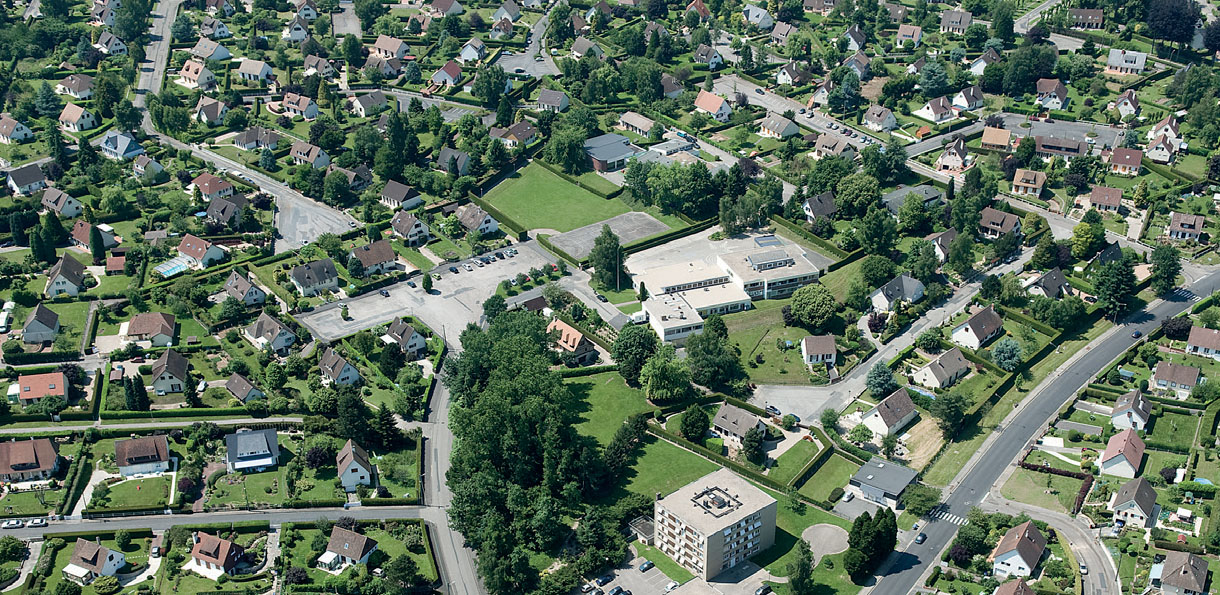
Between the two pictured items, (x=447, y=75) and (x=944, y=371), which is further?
(x=447, y=75)

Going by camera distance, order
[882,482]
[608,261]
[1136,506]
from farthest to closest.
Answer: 1. [608,261]
2. [882,482]
3. [1136,506]

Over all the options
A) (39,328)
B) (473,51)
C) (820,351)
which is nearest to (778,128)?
(473,51)

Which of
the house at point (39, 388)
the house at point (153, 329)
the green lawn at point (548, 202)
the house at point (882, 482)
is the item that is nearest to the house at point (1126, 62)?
the green lawn at point (548, 202)

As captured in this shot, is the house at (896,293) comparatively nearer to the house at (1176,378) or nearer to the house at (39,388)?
the house at (1176,378)

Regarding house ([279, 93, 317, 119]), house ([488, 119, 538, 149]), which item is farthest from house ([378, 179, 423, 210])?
house ([279, 93, 317, 119])

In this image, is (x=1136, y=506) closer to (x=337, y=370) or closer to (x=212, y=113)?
(x=337, y=370)

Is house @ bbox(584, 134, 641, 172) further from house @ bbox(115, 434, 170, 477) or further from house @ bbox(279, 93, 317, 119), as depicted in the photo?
house @ bbox(115, 434, 170, 477)
